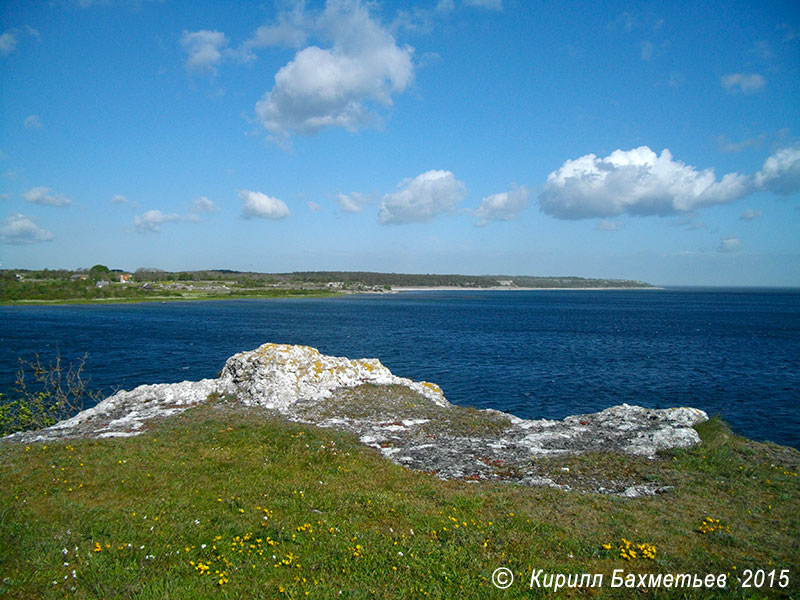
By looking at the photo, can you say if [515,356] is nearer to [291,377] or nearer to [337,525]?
[291,377]

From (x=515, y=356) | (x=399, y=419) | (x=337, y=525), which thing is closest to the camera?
(x=337, y=525)

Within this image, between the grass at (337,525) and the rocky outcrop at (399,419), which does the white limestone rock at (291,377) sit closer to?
the rocky outcrop at (399,419)

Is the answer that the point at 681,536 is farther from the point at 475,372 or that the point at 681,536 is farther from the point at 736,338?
the point at 736,338

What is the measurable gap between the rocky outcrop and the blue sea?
11.4m

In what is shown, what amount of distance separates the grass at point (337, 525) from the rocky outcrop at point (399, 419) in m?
1.55

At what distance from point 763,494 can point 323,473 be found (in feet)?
39.5

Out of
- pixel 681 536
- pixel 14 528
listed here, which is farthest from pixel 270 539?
pixel 681 536

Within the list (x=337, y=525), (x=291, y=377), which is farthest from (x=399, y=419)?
(x=337, y=525)

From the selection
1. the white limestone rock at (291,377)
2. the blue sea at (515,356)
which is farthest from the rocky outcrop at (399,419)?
the blue sea at (515,356)

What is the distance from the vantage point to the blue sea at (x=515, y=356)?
3781cm

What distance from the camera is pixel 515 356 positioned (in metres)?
57.8

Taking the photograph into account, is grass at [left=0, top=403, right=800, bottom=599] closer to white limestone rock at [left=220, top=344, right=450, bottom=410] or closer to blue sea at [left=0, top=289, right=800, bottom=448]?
white limestone rock at [left=220, top=344, right=450, bottom=410]

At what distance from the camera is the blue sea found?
37.8 meters

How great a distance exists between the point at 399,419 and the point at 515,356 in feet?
130
